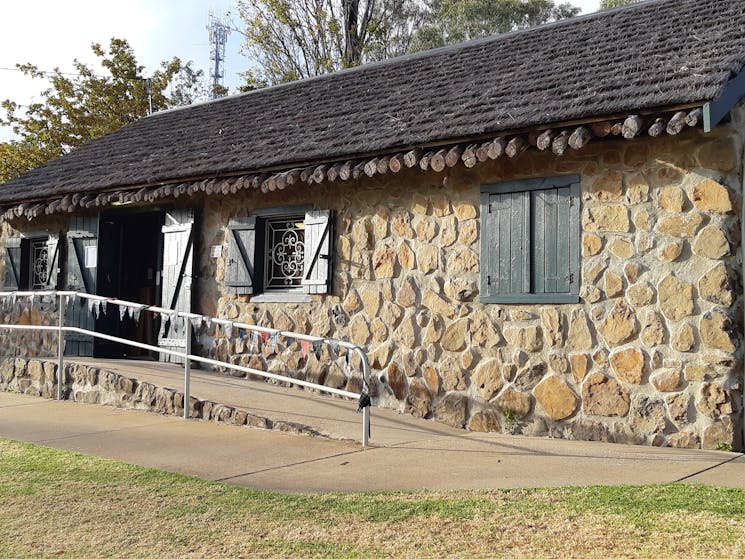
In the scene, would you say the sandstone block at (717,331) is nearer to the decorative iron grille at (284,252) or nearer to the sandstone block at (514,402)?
the sandstone block at (514,402)

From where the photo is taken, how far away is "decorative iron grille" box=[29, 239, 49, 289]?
13.3 meters

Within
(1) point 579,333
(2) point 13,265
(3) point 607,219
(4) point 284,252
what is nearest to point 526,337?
(1) point 579,333

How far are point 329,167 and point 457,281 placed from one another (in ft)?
6.32

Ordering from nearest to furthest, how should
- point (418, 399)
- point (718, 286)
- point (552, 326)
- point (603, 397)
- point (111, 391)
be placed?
1. point (718, 286)
2. point (603, 397)
3. point (552, 326)
4. point (418, 399)
5. point (111, 391)

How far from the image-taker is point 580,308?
24.2ft

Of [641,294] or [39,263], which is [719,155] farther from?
[39,263]

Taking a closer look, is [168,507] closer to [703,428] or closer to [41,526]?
[41,526]

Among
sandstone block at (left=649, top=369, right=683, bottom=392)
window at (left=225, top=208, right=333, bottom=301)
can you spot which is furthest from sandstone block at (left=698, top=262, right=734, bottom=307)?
window at (left=225, top=208, right=333, bottom=301)

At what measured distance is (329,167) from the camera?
8953mm

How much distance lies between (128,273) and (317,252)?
5.49m

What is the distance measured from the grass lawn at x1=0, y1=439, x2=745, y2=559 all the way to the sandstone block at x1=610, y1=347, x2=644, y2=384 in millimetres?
1892

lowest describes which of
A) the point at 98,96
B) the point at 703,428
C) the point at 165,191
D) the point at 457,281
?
the point at 703,428

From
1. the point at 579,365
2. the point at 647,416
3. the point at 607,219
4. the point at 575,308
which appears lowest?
the point at 647,416

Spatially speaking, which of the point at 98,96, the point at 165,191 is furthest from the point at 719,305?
the point at 98,96
